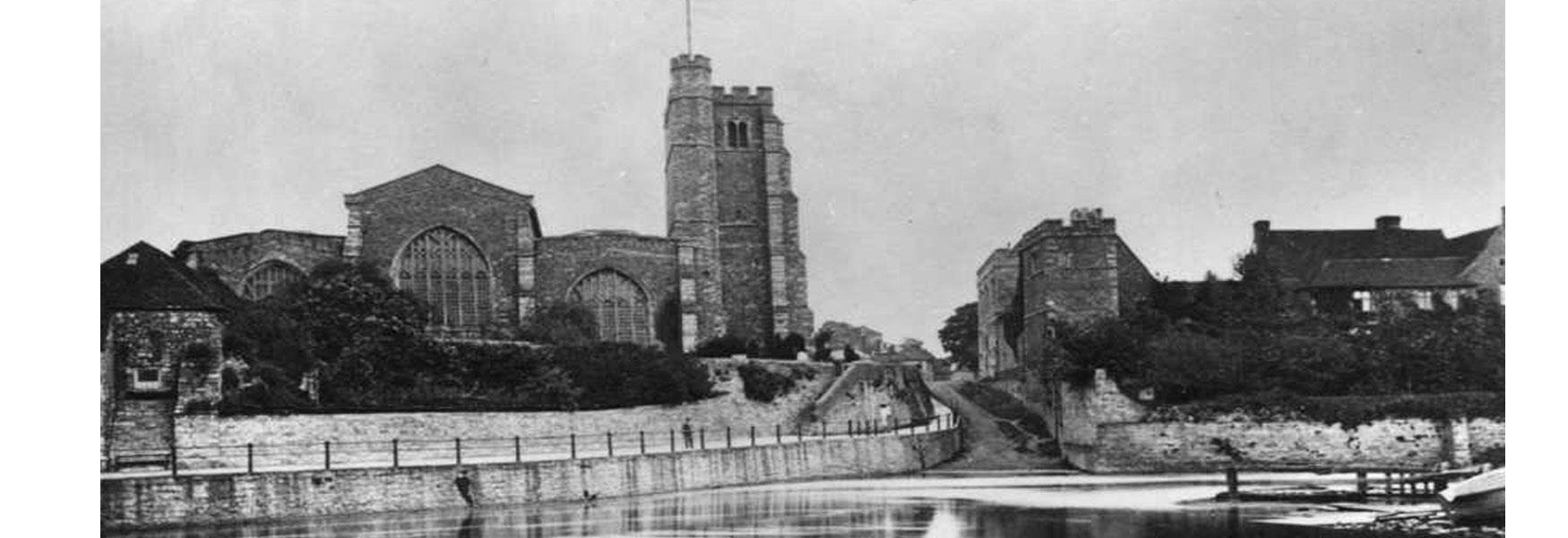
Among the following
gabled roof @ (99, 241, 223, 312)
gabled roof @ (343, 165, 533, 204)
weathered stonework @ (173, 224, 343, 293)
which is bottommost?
gabled roof @ (99, 241, 223, 312)

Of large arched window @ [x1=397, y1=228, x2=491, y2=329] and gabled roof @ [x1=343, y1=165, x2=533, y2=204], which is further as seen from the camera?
large arched window @ [x1=397, y1=228, x2=491, y2=329]

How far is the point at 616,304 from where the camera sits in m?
58.0

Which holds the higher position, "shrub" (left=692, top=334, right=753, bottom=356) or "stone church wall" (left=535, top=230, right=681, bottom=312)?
"stone church wall" (left=535, top=230, right=681, bottom=312)

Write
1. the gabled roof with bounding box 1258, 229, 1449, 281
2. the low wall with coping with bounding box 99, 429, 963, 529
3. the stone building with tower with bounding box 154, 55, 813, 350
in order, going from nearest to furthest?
the low wall with coping with bounding box 99, 429, 963, 529 < the gabled roof with bounding box 1258, 229, 1449, 281 < the stone building with tower with bounding box 154, 55, 813, 350

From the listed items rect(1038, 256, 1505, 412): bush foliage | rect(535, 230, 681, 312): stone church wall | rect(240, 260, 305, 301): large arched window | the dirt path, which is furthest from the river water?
rect(535, 230, 681, 312): stone church wall

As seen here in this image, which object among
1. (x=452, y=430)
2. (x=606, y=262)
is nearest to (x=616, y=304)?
(x=606, y=262)

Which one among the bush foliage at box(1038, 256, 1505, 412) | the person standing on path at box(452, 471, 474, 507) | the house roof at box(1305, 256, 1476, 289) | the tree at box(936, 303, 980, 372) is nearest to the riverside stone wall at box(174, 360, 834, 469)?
the person standing on path at box(452, 471, 474, 507)

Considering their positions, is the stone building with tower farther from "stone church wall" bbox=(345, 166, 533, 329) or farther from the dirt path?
the dirt path

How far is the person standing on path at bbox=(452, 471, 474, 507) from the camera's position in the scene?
2845cm

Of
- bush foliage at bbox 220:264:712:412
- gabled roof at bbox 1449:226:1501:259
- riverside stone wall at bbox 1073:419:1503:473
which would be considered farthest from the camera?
bush foliage at bbox 220:264:712:412

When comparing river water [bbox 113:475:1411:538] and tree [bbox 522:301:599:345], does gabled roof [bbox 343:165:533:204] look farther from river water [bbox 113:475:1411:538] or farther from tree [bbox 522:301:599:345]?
river water [bbox 113:475:1411:538]

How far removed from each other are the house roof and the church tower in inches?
825

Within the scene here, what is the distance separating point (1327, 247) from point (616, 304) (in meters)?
24.3
